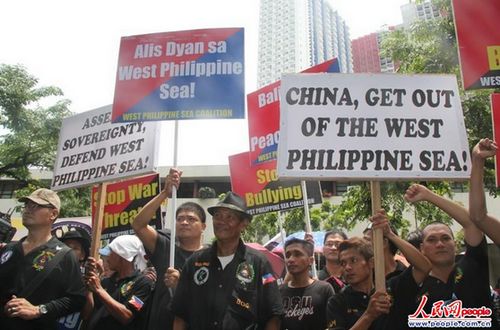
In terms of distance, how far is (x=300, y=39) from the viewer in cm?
5353

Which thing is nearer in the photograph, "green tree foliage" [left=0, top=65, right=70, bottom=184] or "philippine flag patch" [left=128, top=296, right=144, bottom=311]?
"philippine flag patch" [left=128, top=296, right=144, bottom=311]

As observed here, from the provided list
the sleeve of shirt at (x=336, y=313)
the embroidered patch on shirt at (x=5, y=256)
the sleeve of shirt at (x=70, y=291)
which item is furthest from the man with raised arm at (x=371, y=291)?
the embroidered patch on shirt at (x=5, y=256)

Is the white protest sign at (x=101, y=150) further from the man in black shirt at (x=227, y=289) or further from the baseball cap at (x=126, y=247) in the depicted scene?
the man in black shirt at (x=227, y=289)

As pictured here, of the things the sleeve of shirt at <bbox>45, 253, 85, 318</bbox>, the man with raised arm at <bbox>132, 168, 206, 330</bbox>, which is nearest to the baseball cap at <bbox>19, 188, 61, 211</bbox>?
the sleeve of shirt at <bbox>45, 253, 85, 318</bbox>

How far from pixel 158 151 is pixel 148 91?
1.90 ft

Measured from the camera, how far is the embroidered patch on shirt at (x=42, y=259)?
10.4 feet

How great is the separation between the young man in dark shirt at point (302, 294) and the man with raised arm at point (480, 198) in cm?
119

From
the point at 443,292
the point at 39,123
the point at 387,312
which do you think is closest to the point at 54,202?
the point at 387,312

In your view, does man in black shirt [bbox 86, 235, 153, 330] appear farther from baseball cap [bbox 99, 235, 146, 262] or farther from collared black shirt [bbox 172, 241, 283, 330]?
collared black shirt [bbox 172, 241, 283, 330]

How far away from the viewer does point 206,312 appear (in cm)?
268

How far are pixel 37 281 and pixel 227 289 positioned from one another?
141 cm

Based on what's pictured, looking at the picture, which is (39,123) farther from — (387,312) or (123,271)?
(387,312)

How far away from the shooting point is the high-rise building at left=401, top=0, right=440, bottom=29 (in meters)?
9.94

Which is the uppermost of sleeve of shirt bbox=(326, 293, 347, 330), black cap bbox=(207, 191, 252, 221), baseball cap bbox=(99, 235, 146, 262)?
black cap bbox=(207, 191, 252, 221)
